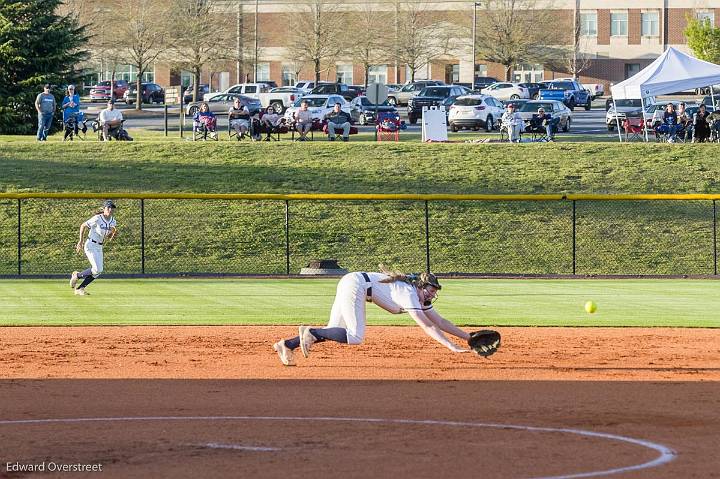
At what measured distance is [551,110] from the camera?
5159cm

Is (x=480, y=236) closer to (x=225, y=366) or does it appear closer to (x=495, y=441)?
(x=225, y=366)

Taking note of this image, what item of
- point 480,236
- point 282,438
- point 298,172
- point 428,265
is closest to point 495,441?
point 282,438

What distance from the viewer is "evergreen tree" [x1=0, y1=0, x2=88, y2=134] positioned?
4772 cm

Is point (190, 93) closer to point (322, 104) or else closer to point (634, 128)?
point (322, 104)

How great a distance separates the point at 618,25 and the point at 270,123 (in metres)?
58.7

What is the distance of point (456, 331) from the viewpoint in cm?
1320

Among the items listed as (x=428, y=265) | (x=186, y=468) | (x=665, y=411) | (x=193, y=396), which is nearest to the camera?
(x=186, y=468)

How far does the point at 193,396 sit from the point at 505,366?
3.94m

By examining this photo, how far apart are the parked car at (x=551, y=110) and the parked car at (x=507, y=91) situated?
19.4m

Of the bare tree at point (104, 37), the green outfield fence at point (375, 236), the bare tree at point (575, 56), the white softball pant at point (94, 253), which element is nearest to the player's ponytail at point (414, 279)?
the white softball pant at point (94, 253)

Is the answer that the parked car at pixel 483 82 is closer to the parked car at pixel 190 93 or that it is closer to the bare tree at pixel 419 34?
the bare tree at pixel 419 34

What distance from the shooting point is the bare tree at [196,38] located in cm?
7481

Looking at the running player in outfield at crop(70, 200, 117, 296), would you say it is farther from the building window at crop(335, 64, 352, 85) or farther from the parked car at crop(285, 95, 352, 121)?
the building window at crop(335, 64, 352, 85)

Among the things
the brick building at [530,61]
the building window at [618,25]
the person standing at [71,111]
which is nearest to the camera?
the person standing at [71,111]
